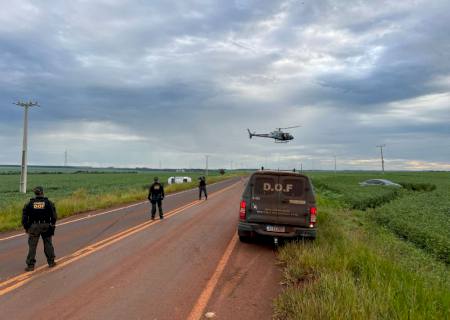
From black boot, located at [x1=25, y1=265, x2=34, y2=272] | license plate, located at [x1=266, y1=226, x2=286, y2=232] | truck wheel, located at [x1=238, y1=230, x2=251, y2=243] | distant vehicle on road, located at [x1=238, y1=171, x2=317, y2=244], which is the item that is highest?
distant vehicle on road, located at [x1=238, y1=171, x2=317, y2=244]

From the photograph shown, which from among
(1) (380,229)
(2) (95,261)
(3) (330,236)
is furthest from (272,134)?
(2) (95,261)

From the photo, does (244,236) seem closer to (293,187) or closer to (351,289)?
(293,187)

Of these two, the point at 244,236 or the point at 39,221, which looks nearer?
the point at 39,221

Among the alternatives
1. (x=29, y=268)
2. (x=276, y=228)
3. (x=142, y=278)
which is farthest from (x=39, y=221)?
(x=276, y=228)

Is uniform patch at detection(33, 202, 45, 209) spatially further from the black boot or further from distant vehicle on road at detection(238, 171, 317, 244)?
distant vehicle on road at detection(238, 171, 317, 244)

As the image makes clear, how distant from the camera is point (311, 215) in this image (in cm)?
955

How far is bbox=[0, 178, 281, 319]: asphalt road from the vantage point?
531cm

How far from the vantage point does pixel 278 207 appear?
384 inches

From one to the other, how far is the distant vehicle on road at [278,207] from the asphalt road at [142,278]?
0.64 meters

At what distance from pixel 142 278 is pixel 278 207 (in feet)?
13.7

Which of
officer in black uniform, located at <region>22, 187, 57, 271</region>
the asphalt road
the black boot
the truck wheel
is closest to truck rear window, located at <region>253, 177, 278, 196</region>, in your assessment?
the truck wheel

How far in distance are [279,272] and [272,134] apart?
145 ft

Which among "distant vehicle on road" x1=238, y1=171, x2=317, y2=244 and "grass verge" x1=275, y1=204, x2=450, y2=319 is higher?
"distant vehicle on road" x1=238, y1=171, x2=317, y2=244

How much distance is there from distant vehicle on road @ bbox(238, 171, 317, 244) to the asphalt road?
64cm
